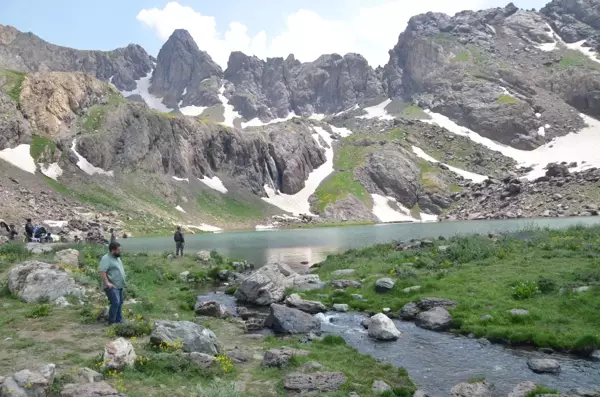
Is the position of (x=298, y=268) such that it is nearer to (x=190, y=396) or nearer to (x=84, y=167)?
(x=190, y=396)

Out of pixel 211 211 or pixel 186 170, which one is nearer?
pixel 211 211

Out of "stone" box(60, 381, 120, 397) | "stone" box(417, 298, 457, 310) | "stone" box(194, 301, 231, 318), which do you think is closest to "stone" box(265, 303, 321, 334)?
"stone" box(194, 301, 231, 318)

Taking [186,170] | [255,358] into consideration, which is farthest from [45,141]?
[255,358]

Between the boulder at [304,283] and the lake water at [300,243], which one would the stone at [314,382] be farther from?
the lake water at [300,243]

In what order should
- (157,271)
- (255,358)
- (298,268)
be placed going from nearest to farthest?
1. (255,358)
2. (157,271)
3. (298,268)

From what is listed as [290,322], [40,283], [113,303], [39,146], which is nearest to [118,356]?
[113,303]

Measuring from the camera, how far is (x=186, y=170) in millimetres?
165875

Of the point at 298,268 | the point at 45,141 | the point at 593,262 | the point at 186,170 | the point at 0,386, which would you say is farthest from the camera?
the point at 186,170

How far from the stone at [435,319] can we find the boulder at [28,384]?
15426mm

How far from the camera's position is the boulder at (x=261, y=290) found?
2612 cm

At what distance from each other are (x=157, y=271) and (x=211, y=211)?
12056 cm

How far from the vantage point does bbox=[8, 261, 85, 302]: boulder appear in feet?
66.8

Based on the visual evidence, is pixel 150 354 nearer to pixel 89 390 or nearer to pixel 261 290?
pixel 89 390

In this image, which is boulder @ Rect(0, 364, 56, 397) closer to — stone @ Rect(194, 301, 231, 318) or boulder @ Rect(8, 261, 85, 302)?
boulder @ Rect(8, 261, 85, 302)
